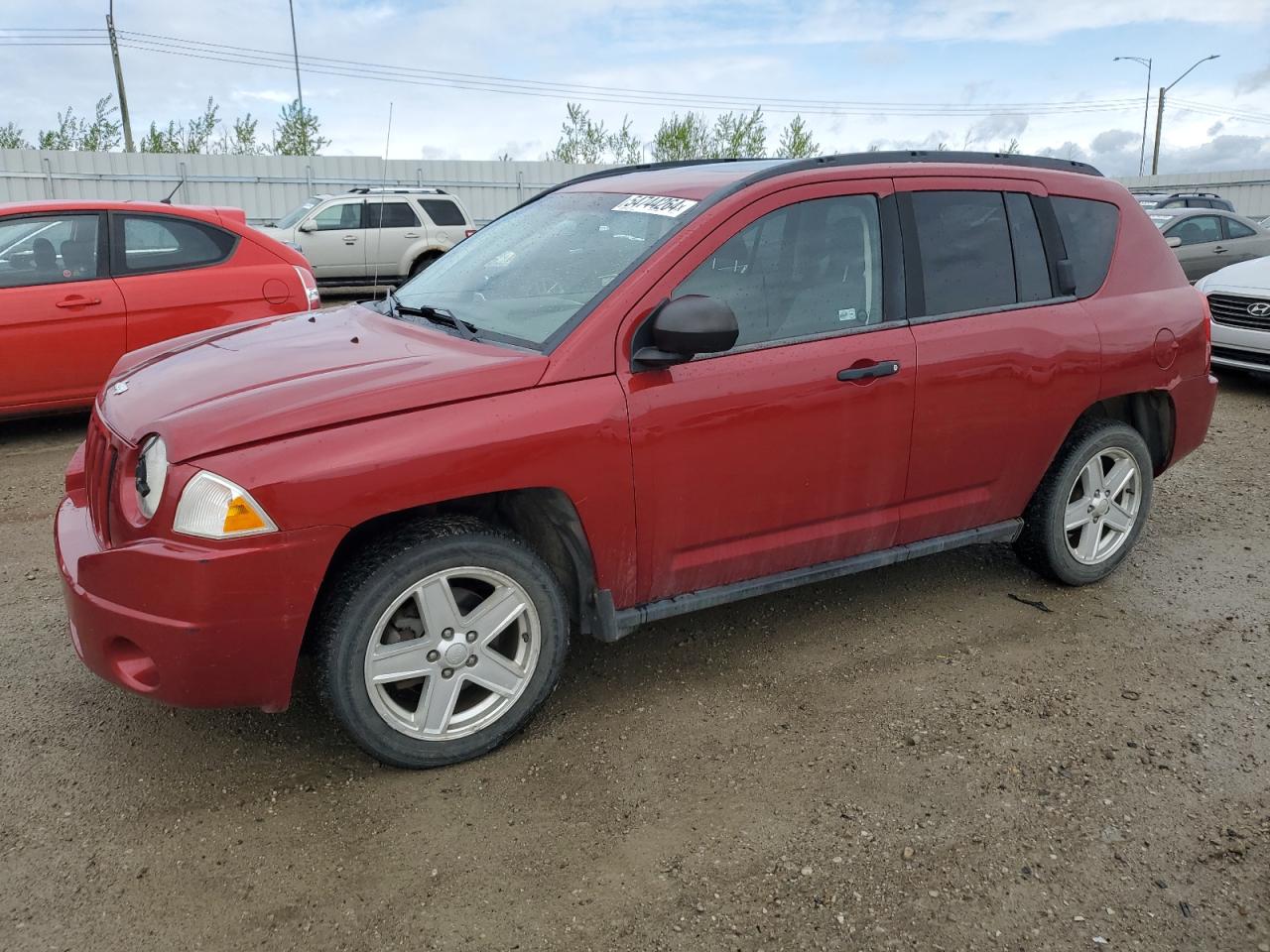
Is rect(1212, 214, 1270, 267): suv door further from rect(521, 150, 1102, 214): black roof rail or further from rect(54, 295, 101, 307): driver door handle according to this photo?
rect(54, 295, 101, 307): driver door handle

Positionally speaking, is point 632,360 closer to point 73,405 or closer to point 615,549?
point 615,549

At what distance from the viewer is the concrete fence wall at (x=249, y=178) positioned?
71.5 ft

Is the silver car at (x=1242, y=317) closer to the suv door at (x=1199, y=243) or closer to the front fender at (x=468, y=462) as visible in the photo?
the suv door at (x=1199, y=243)

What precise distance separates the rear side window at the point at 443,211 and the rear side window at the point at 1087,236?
1363cm

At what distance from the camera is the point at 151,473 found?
9.43ft

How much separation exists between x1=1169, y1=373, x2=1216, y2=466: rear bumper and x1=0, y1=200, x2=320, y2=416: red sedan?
18.8 ft

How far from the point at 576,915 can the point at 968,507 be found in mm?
2324

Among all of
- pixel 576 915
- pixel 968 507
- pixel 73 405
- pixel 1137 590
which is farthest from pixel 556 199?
pixel 73 405

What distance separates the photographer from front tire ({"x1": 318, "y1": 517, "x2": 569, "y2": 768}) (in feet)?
9.66

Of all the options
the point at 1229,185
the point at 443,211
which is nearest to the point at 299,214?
the point at 443,211

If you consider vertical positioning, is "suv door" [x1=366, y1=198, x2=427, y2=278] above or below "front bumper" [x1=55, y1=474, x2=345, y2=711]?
above

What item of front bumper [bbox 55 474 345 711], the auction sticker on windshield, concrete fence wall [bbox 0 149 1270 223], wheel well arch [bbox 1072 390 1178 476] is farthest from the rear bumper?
concrete fence wall [bbox 0 149 1270 223]

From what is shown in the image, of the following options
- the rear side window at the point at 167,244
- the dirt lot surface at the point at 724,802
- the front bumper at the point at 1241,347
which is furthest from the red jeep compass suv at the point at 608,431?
the front bumper at the point at 1241,347

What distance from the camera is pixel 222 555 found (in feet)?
8.93
